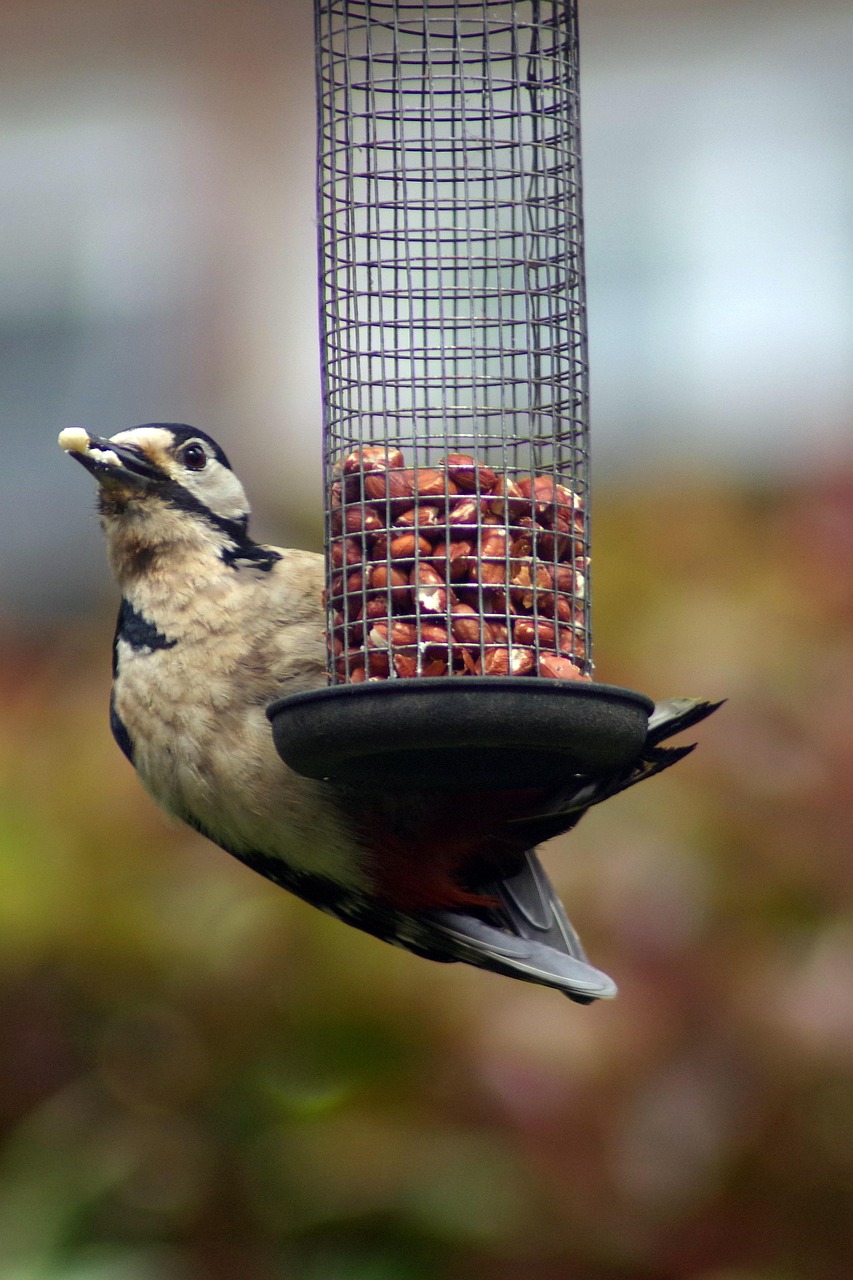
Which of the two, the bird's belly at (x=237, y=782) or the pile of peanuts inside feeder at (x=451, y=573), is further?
the bird's belly at (x=237, y=782)

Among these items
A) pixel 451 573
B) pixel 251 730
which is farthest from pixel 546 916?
pixel 451 573

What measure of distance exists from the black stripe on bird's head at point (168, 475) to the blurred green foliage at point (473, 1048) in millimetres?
1931

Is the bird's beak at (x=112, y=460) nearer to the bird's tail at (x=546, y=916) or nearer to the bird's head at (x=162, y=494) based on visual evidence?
the bird's head at (x=162, y=494)

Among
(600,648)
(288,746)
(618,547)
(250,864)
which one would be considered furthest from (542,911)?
(618,547)

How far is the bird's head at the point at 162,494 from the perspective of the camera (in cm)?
458

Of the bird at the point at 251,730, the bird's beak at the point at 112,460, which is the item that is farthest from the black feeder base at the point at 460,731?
the bird's beak at the point at 112,460

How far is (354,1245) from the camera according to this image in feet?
19.5

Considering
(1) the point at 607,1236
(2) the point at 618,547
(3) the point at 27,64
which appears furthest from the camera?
(3) the point at 27,64

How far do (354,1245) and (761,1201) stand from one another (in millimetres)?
1147

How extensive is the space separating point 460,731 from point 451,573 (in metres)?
0.54

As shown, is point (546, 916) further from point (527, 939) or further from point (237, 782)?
point (237, 782)

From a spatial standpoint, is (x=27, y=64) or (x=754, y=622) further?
(x=27, y=64)

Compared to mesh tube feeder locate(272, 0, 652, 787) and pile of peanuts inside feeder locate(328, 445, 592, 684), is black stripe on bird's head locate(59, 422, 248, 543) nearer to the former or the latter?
mesh tube feeder locate(272, 0, 652, 787)

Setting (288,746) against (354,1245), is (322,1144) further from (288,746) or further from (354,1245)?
(288,746)
